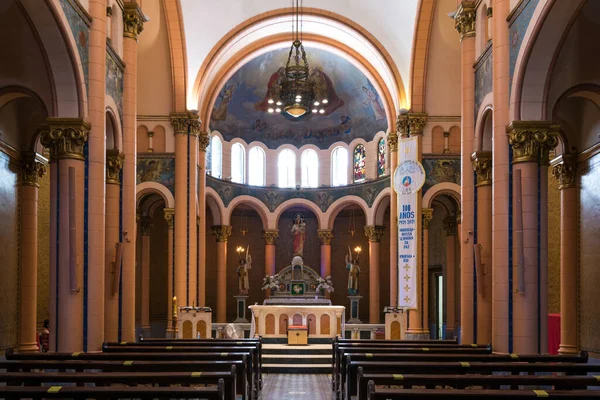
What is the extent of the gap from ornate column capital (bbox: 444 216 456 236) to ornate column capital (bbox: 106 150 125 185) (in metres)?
16.7

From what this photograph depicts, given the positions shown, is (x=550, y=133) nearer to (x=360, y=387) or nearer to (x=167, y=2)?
(x=360, y=387)

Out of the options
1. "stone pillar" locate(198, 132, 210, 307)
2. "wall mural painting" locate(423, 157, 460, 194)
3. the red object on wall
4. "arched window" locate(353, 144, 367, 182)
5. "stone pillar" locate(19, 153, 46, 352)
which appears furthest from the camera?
"arched window" locate(353, 144, 367, 182)

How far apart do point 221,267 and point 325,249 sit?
5517mm

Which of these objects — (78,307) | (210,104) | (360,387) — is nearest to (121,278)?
(78,307)

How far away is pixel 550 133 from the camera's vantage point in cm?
1266

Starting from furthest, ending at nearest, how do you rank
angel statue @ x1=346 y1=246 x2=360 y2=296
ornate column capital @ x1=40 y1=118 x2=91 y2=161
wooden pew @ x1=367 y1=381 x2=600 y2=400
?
1. angel statue @ x1=346 y1=246 x2=360 y2=296
2. ornate column capital @ x1=40 y1=118 x2=91 y2=161
3. wooden pew @ x1=367 y1=381 x2=600 y2=400

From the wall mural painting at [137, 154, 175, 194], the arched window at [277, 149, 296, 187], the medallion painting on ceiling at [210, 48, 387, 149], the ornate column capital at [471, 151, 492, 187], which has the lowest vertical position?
the ornate column capital at [471, 151, 492, 187]

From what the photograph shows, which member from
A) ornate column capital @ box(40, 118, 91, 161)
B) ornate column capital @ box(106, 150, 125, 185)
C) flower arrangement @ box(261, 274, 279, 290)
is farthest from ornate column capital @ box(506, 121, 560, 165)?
flower arrangement @ box(261, 274, 279, 290)

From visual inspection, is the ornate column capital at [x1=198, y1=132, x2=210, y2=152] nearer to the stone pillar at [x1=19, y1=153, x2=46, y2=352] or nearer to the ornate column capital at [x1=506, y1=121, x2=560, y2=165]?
the stone pillar at [x1=19, y1=153, x2=46, y2=352]

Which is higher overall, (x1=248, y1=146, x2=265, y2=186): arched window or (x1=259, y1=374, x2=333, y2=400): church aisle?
(x1=248, y1=146, x2=265, y2=186): arched window

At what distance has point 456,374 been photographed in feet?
32.9

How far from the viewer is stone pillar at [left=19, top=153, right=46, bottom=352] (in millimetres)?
17406

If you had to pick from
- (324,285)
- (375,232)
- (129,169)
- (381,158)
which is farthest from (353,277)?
(129,169)

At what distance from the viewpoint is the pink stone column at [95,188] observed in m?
12.9
